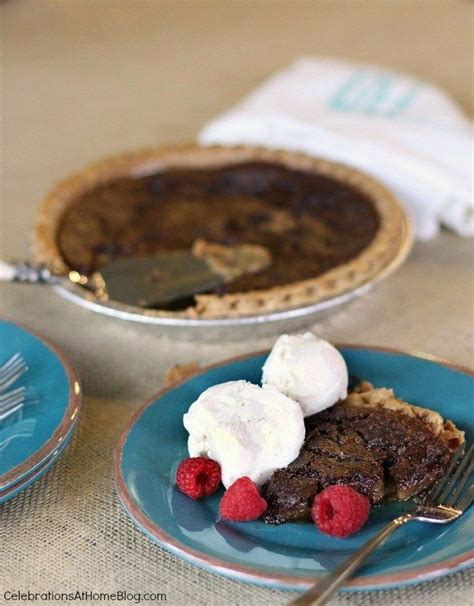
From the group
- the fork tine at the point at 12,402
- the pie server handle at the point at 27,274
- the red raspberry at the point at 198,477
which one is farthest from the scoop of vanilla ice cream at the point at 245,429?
the pie server handle at the point at 27,274

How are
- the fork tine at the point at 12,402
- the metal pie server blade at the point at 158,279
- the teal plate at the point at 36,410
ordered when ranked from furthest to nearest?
the metal pie server blade at the point at 158,279 < the fork tine at the point at 12,402 < the teal plate at the point at 36,410

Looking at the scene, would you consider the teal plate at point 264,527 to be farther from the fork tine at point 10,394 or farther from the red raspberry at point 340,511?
the fork tine at point 10,394

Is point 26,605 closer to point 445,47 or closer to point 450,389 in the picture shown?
point 450,389

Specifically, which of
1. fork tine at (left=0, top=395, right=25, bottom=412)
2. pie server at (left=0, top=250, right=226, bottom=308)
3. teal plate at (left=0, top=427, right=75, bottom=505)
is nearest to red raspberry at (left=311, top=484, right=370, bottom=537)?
teal plate at (left=0, top=427, right=75, bottom=505)

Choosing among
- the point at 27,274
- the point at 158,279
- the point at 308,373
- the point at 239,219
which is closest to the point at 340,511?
the point at 308,373

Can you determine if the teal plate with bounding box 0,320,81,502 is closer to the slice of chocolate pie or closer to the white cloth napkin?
the slice of chocolate pie

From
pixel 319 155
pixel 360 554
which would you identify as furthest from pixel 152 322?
pixel 319 155
